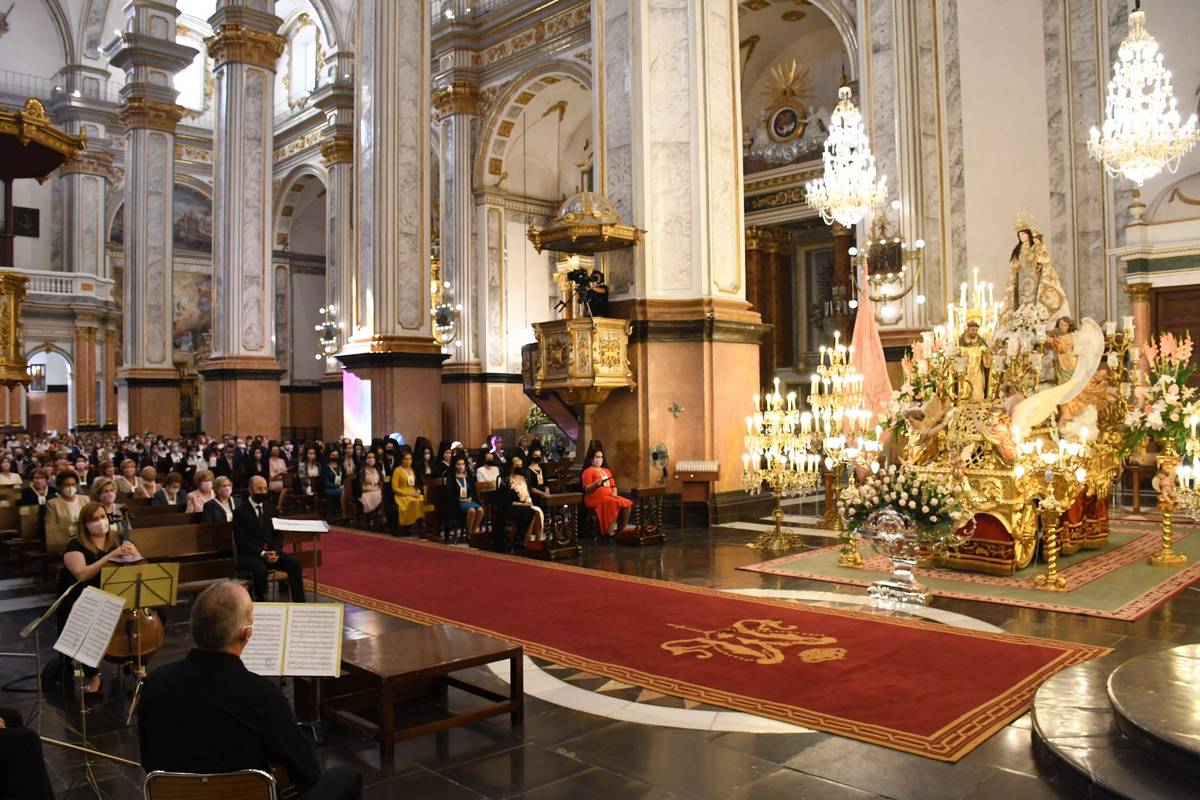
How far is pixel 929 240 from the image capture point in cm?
1620

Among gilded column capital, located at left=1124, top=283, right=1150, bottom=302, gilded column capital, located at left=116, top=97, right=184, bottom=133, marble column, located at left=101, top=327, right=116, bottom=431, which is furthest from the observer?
marble column, located at left=101, top=327, right=116, bottom=431

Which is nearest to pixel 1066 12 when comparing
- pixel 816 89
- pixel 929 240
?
pixel 929 240

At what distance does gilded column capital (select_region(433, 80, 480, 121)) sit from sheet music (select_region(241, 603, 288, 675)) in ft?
72.4

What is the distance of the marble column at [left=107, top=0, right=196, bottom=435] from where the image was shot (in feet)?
74.7

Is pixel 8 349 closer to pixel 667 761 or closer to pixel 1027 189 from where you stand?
pixel 667 761

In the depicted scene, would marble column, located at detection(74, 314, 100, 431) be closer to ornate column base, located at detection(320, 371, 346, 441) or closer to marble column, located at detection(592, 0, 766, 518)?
ornate column base, located at detection(320, 371, 346, 441)

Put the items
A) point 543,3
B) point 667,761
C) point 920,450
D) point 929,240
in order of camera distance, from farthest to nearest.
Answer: point 543,3 < point 929,240 < point 920,450 < point 667,761

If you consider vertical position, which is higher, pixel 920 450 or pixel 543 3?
pixel 543 3

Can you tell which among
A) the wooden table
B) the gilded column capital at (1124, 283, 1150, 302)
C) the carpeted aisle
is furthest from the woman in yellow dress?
the gilded column capital at (1124, 283, 1150, 302)

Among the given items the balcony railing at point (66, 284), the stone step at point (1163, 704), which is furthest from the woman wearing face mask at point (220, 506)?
the balcony railing at point (66, 284)

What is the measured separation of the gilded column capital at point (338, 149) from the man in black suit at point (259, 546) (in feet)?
67.4

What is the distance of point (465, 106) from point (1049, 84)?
552 inches

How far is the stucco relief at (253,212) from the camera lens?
19.3m

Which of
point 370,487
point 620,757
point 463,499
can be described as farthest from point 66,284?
point 620,757
